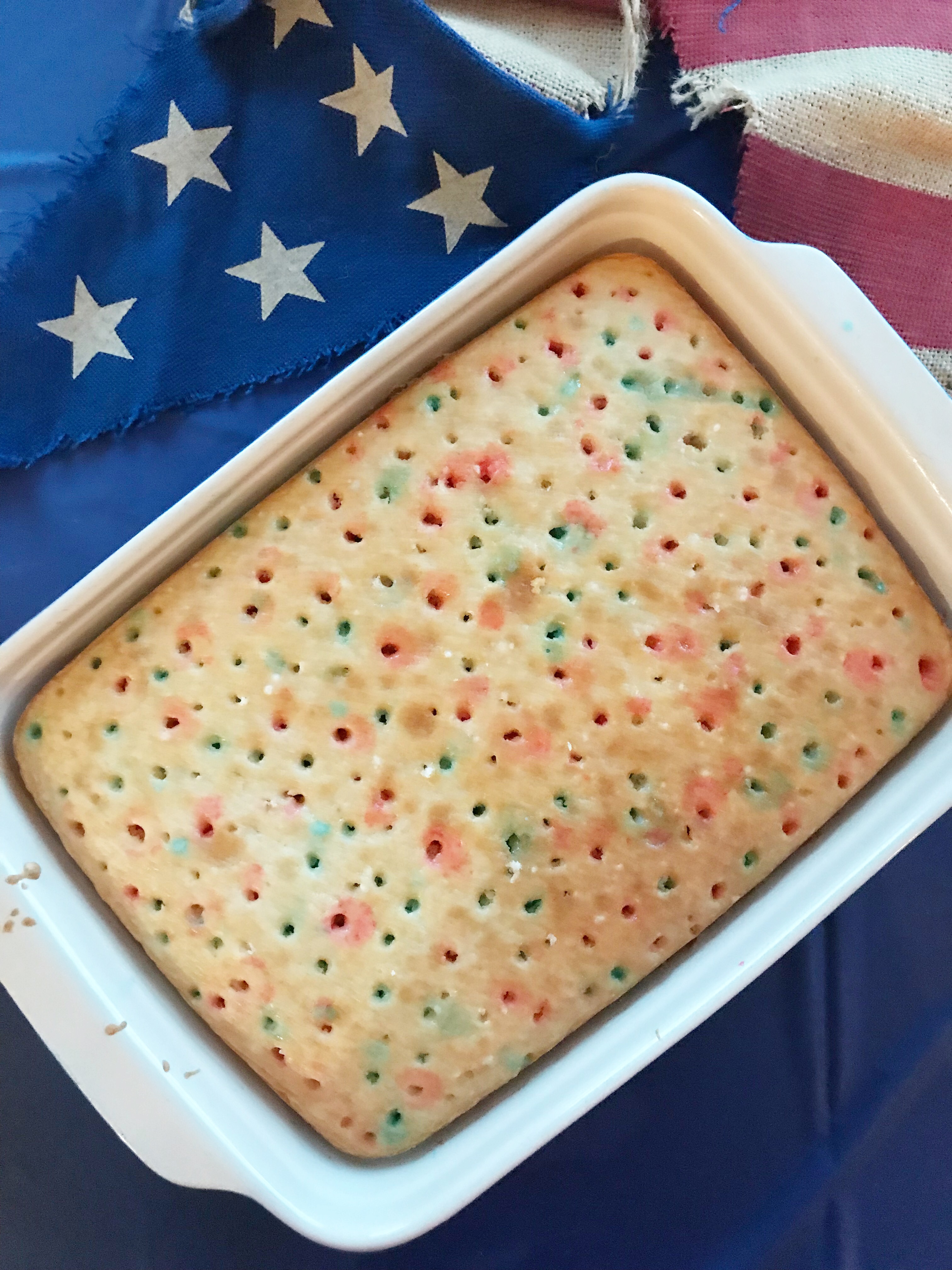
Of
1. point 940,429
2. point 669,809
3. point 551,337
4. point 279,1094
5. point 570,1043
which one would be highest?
point 940,429

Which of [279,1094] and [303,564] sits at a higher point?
[303,564]

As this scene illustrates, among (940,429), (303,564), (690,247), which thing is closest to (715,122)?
(690,247)

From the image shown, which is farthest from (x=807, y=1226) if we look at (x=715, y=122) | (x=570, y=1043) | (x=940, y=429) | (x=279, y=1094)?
(x=715, y=122)

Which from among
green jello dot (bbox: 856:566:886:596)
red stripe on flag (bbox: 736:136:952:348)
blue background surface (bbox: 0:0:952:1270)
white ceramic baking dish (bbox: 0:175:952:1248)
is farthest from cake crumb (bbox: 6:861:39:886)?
red stripe on flag (bbox: 736:136:952:348)

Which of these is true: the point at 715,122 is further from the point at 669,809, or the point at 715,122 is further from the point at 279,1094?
the point at 279,1094

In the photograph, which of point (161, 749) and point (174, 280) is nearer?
point (161, 749)
